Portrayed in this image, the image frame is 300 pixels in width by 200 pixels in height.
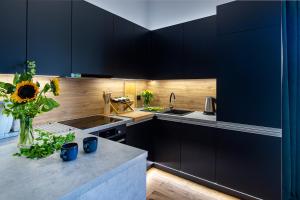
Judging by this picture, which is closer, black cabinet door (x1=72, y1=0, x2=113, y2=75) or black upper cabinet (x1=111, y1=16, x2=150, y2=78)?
Result: black cabinet door (x1=72, y1=0, x2=113, y2=75)

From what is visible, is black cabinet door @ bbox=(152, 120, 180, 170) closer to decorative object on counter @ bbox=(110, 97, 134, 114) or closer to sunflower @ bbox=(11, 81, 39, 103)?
decorative object on counter @ bbox=(110, 97, 134, 114)

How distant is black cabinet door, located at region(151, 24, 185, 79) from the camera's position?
2.41 metres

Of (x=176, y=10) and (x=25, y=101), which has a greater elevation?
(x=176, y=10)

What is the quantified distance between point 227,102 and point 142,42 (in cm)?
155

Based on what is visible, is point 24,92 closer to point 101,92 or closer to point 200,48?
point 101,92

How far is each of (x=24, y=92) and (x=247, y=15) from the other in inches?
80.7

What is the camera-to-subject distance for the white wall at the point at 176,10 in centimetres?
255

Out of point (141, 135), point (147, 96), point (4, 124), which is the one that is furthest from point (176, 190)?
point (4, 124)

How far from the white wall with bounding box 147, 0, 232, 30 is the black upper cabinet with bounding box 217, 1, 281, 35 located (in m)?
0.79

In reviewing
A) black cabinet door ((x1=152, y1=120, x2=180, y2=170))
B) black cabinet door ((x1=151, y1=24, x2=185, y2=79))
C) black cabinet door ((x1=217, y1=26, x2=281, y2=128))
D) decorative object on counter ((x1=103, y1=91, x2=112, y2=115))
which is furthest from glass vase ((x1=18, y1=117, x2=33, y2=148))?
black cabinet door ((x1=151, y1=24, x2=185, y2=79))

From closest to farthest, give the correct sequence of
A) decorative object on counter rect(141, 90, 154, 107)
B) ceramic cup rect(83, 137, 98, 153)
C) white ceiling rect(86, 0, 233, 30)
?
ceramic cup rect(83, 137, 98, 153), white ceiling rect(86, 0, 233, 30), decorative object on counter rect(141, 90, 154, 107)

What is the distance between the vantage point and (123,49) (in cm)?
223

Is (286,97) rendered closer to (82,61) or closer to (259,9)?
(259,9)

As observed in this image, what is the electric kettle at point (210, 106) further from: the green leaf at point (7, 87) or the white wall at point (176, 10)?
the green leaf at point (7, 87)
